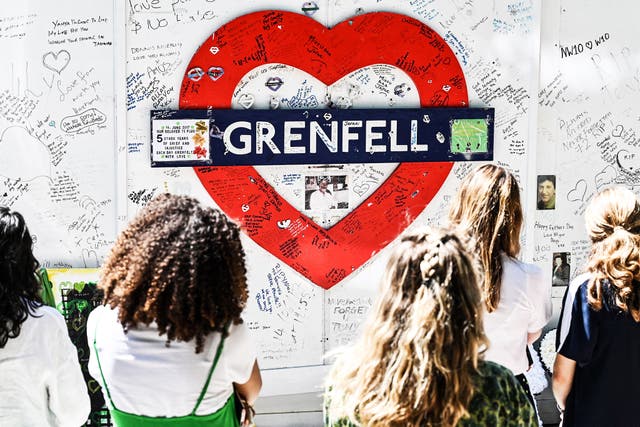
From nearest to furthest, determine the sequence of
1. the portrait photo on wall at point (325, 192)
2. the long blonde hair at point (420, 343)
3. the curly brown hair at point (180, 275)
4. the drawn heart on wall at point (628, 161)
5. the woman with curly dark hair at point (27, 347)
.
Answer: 1. the long blonde hair at point (420, 343)
2. the curly brown hair at point (180, 275)
3. the woman with curly dark hair at point (27, 347)
4. the portrait photo on wall at point (325, 192)
5. the drawn heart on wall at point (628, 161)

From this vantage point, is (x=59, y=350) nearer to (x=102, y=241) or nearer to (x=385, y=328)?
(x=385, y=328)

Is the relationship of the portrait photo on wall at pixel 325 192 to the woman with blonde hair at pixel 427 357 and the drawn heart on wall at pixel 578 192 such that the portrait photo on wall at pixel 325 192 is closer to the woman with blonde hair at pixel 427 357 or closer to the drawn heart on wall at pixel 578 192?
the drawn heart on wall at pixel 578 192

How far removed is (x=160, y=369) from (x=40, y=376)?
23.9 inches

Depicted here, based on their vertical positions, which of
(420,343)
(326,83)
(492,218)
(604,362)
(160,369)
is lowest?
(604,362)

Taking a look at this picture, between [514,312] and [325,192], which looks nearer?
[514,312]

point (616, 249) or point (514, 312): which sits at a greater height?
point (616, 249)

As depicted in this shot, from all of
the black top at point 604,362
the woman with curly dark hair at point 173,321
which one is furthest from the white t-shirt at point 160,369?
the black top at point 604,362

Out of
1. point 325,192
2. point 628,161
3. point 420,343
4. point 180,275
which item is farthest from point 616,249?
point 628,161

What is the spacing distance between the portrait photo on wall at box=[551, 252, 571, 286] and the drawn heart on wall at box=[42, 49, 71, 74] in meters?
3.10

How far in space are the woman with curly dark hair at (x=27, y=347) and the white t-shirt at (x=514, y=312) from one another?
1506 mm

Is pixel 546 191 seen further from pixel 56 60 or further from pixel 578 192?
pixel 56 60

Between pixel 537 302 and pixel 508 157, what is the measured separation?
2194mm

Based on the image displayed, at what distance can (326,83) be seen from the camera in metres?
5.11

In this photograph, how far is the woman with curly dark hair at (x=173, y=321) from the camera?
2596mm
